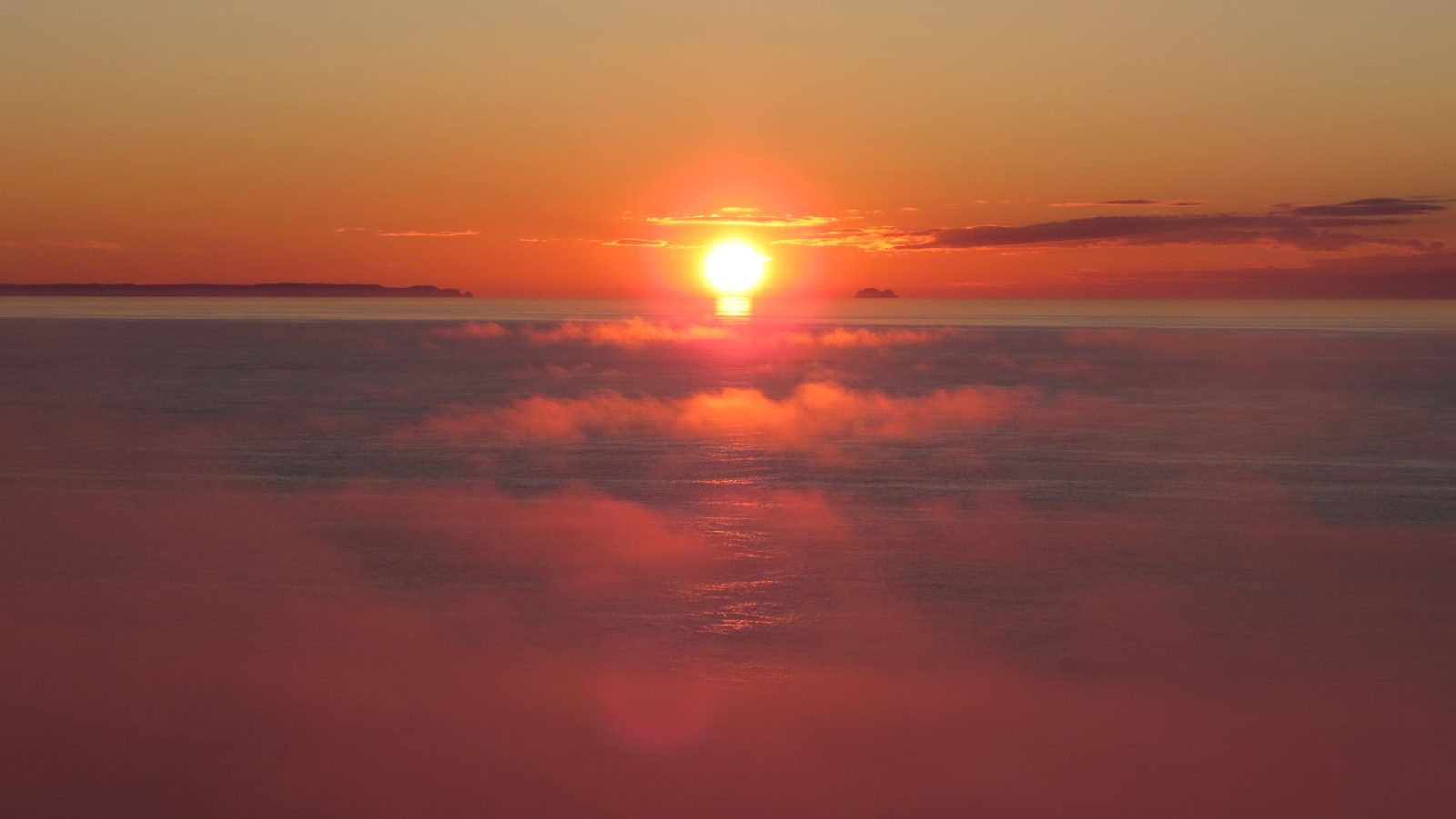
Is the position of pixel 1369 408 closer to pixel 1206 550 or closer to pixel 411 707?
pixel 1206 550

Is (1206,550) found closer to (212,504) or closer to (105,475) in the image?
(212,504)

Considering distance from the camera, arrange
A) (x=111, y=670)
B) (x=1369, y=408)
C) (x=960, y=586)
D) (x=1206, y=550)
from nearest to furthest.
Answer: (x=111, y=670) → (x=960, y=586) → (x=1206, y=550) → (x=1369, y=408)

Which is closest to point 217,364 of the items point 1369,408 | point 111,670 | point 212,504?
point 212,504

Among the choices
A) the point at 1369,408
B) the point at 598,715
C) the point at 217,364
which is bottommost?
the point at 598,715

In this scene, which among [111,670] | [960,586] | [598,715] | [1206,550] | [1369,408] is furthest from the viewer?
[1369,408]

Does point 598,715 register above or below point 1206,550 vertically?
below

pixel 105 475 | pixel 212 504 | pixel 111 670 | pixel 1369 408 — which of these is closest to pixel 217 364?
pixel 105 475

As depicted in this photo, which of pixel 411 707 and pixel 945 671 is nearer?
pixel 411 707
